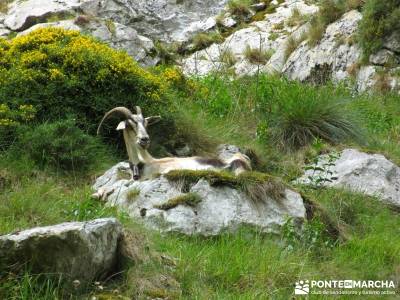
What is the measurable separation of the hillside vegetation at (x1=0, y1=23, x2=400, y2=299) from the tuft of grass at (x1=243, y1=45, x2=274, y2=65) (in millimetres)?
4313

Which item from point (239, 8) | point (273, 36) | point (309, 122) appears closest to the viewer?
point (309, 122)

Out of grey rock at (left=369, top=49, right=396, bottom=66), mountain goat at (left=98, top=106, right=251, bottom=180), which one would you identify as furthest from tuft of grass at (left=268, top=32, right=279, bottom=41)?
mountain goat at (left=98, top=106, right=251, bottom=180)

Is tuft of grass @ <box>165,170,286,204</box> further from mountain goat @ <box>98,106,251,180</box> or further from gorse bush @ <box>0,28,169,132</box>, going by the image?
gorse bush @ <box>0,28,169,132</box>

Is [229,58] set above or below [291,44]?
below

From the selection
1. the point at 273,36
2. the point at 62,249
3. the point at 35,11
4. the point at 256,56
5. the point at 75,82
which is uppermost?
the point at 62,249

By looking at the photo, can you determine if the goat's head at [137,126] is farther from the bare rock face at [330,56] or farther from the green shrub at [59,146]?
the bare rock face at [330,56]

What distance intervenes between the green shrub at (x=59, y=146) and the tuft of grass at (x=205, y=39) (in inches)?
406

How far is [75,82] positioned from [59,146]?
1.13 meters

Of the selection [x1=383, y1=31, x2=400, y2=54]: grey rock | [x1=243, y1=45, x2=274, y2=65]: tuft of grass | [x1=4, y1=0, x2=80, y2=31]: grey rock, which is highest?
[x1=4, y1=0, x2=80, y2=31]: grey rock

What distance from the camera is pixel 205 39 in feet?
61.7

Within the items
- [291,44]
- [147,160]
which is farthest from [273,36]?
[147,160]

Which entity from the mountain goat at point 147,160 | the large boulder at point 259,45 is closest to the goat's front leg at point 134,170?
the mountain goat at point 147,160

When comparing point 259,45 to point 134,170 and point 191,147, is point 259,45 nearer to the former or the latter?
point 191,147

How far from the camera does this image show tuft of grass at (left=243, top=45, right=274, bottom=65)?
17078 millimetres
